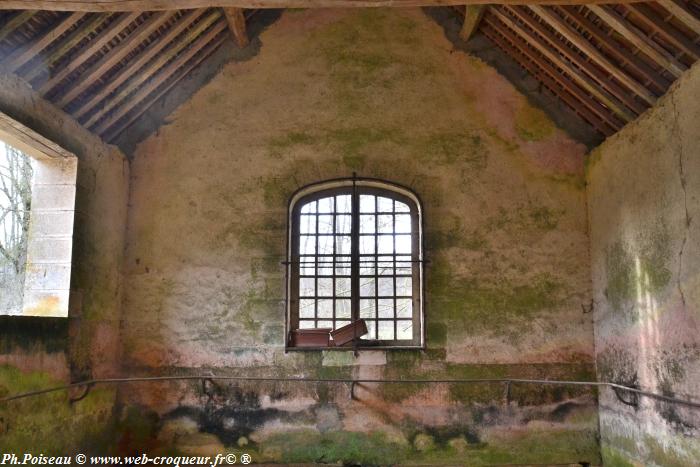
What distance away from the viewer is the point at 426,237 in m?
5.90

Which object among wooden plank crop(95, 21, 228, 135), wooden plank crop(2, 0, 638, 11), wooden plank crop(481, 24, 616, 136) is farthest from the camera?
wooden plank crop(481, 24, 616, 136)

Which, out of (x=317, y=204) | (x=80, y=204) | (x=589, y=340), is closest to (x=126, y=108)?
(x=80, y=204)

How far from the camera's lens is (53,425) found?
4.66m

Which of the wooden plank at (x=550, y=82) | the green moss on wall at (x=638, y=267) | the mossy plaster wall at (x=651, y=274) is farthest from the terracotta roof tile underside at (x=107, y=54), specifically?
the green moss on wall at (x=638, y=267)

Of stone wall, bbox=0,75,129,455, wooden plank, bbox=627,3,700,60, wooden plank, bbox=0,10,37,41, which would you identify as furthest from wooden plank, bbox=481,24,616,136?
wooden plank, bbox=0,10,37,41

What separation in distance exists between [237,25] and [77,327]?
3.29 m

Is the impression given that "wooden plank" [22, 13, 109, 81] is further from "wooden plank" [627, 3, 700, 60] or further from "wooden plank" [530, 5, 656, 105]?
"wooden plank" [627, 3, 700, 60]

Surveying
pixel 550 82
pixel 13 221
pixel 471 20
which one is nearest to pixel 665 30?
pixel 550 82

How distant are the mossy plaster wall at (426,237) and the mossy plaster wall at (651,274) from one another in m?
0.33

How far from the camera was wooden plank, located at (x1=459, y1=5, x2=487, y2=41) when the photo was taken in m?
5.73

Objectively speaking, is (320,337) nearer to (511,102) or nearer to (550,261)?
(550,261)

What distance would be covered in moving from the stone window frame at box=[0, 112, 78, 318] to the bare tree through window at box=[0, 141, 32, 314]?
11.6 feet

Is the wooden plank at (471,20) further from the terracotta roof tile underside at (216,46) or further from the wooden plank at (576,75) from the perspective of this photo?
the wooden plank at (576,75)

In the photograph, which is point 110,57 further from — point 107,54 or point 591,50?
point 591,50
